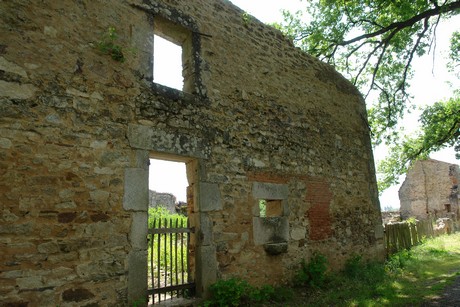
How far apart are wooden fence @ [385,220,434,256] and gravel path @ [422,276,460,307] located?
382 centimetres

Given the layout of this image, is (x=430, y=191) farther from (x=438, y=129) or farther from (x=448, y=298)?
(x=448, y=298)

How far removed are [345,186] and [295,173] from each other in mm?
2040

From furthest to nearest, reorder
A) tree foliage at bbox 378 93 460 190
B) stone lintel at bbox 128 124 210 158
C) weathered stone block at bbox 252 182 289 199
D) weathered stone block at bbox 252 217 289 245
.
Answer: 1. tree foliage at bbox 378 93 460 190
2. weathered stone block at bbox 252 182 289 199
3. weathered stone block at bbox 252 217 289 245
4. stone lintel at bbox 128 124 210 158

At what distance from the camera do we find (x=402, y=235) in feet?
35.6

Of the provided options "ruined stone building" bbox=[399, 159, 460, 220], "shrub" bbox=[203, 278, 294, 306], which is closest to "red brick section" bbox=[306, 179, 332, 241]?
"shrub" bbox=[203, 278, 294, 306]

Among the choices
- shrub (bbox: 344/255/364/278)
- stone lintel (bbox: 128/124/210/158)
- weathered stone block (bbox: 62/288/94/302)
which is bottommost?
shrub (bbox: 344/255/364/278)

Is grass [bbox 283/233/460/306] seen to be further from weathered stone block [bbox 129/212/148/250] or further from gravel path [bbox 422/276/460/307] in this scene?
weathered stone block [bbox 129/212/148/250]

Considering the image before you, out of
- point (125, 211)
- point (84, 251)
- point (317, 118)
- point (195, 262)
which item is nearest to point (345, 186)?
point (317, 118)

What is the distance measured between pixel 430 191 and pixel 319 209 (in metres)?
23.1

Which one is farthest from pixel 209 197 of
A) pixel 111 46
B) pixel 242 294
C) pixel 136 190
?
pixel 111 46

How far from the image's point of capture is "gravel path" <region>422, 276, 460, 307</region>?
4782 millimetres

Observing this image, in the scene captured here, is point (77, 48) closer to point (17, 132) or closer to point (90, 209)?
point (17, 132)

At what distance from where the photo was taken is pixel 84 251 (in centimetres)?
357

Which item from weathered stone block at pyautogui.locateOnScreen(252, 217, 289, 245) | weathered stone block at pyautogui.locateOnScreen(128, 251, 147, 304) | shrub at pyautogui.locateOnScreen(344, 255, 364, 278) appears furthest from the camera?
shrub at pyautogui.locateOnScreen(344, 255, 364, 278)
